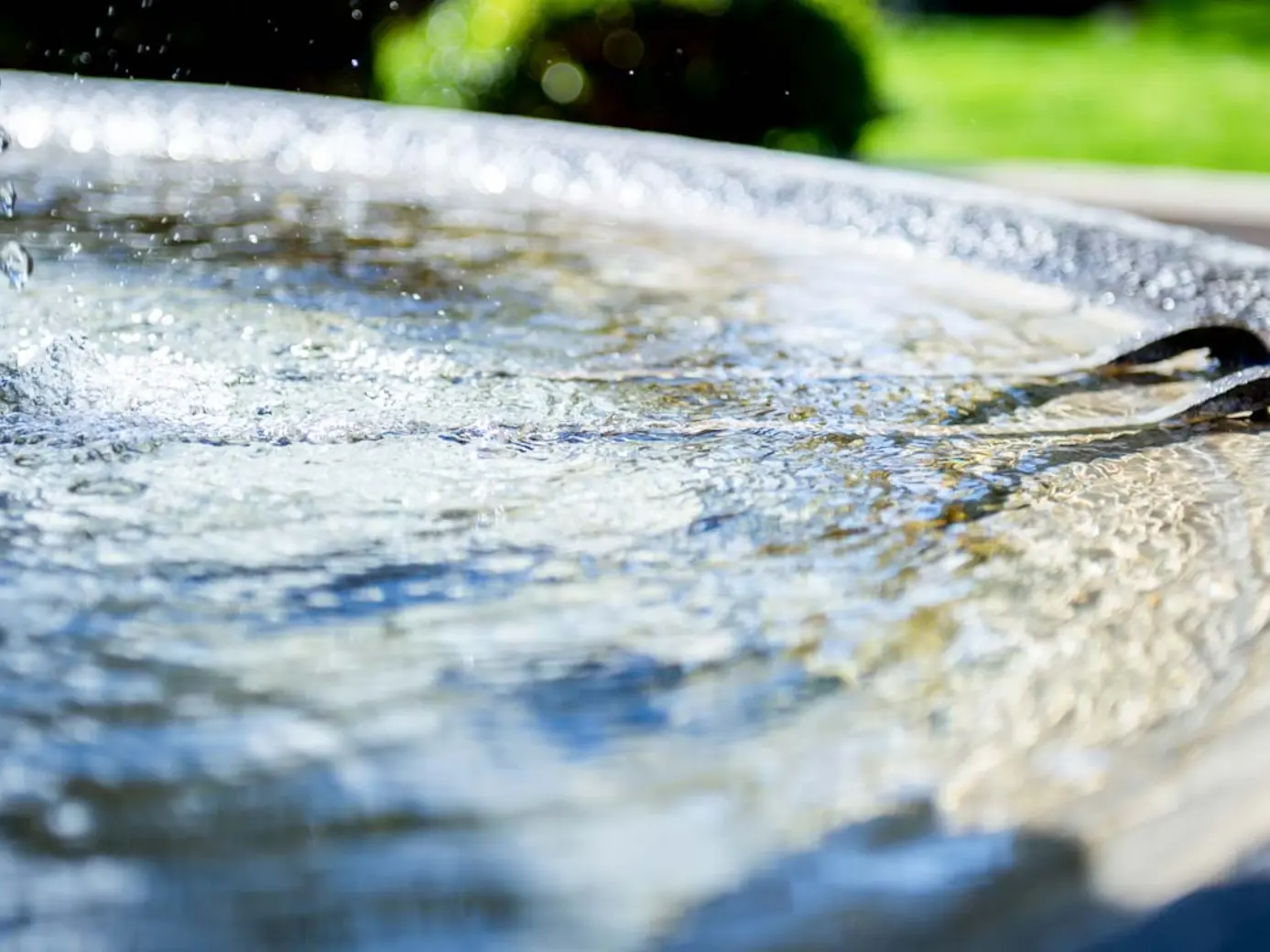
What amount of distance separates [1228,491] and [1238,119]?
32.0ft

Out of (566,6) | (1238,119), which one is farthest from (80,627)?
(1238,119)

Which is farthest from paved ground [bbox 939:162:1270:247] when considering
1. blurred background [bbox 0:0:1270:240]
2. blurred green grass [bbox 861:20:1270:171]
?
blurred green grass [bbox 861:20:1270:171]

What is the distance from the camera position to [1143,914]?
886mm

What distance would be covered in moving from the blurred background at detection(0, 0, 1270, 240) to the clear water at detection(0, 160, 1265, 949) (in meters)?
4.34

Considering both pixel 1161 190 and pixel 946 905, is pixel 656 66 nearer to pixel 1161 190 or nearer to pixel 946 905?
pixel 1161 190

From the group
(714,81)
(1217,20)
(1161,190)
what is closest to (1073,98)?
(1161,190)

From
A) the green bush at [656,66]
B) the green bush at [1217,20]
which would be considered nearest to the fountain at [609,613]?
the green bush at [656,66]

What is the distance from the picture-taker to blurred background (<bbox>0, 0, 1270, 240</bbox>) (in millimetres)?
7051

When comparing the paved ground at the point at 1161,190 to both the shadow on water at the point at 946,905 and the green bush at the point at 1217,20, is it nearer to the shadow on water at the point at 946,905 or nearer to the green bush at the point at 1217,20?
the shadow on water at the point at 946,905

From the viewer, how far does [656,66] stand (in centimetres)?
711

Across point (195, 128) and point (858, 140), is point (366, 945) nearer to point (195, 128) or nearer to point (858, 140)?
point (195, 128)

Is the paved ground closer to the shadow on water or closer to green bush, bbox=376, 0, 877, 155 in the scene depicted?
green bush, bbox=376, 0, 877, 155

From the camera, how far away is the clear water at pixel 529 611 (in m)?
1.03

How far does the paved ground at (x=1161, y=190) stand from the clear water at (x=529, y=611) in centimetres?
458
